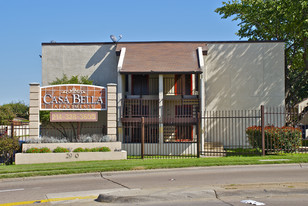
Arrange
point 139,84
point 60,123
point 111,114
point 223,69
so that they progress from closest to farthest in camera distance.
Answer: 1. point 111,114
2. point 60,123
3. point 139,84
4. point 223,69

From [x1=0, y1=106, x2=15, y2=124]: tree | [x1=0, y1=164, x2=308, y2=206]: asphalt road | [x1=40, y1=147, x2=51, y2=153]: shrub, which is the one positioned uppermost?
[x1=0, y1=106, x2=15, y2=124]: tree

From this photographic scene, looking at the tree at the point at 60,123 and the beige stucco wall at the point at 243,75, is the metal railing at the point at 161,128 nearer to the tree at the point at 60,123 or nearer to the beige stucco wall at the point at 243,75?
the beige stucco wall at the point at 243,75

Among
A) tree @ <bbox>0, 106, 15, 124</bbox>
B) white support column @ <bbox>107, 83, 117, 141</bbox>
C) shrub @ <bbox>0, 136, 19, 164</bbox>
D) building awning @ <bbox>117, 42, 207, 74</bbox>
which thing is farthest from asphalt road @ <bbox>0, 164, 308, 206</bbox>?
tree @ <bbox>0, 106, 15, 124</bbox>

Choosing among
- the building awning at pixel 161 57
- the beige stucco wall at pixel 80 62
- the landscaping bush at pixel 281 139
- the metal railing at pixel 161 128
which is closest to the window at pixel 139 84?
the metal railing at pixel 161 128

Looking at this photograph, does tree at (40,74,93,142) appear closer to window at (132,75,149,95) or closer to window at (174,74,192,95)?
window at (132,75,149,95)

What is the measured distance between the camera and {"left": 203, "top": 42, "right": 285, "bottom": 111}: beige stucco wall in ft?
88.9

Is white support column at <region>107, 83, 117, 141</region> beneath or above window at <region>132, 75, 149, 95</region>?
beneath

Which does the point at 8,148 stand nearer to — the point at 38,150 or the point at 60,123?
the point at 38,150

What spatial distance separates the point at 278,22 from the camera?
96.2ft

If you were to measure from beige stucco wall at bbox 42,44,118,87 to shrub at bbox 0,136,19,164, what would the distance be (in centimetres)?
1012

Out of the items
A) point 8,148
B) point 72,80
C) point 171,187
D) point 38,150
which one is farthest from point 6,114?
point 171,187

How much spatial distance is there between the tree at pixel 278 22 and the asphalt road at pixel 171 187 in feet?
52.7

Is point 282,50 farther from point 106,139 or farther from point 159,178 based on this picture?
point 159,178

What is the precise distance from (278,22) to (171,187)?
23037 millimetres
